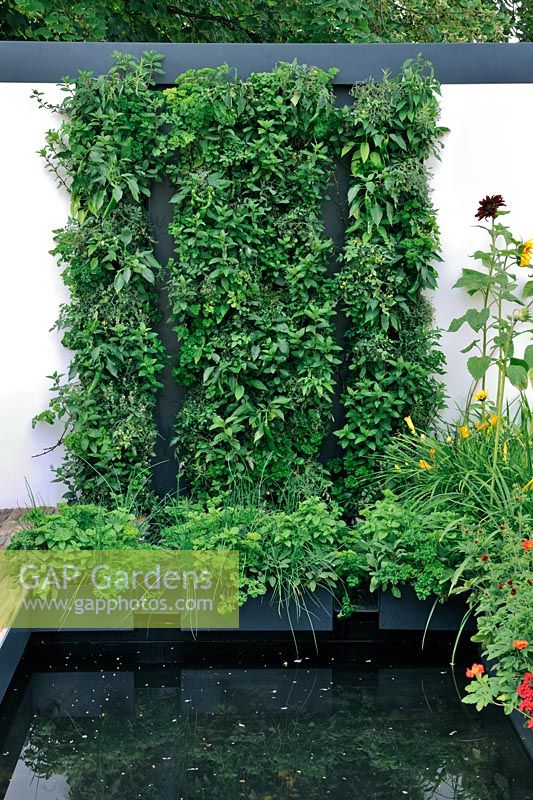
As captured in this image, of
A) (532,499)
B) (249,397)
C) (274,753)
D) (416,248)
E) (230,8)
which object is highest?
(230,8)

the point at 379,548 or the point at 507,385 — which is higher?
the point at 507,385

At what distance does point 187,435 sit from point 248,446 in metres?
0.33

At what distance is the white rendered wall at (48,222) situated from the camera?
4734 mm

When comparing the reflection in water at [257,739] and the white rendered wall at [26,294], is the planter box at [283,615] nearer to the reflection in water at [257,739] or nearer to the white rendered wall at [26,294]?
the reflection in water at [257,739]

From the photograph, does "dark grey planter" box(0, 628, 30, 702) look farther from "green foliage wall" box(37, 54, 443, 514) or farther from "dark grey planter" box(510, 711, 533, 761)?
"dark grey planter" box(510, 711, 533, 761)

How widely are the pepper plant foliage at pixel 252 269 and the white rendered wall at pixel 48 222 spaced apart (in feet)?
2.24

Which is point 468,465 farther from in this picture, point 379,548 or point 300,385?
point 300,385

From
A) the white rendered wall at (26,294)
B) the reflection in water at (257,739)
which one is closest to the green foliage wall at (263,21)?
the white rendered wall at (26,294)

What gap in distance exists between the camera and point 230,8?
28.8 feet

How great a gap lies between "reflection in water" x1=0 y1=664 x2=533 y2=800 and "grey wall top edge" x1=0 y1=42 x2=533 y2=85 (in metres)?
2.99

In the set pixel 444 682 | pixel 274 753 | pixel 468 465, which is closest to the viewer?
pixel 274 753

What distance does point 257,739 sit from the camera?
305cm

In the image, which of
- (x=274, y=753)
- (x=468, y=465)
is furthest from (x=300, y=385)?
(x=274, y=753)

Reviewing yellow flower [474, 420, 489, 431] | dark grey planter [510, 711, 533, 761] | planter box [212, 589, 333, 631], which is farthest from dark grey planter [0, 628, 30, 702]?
yellow flower [474, 420, 489, 431]
